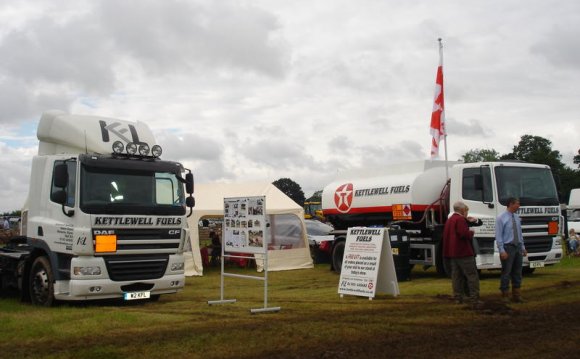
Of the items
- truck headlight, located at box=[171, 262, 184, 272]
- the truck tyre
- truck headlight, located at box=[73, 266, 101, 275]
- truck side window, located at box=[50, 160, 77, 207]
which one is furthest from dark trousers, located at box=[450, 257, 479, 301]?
the truck tyre

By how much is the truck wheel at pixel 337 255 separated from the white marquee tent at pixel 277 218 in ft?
8.05

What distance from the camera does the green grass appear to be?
738 centimetres

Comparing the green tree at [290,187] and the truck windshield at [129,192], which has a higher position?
the green tree at [290,187]

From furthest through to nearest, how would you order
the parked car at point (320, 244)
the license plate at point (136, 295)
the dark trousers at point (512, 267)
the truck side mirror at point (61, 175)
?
the parked car at point (320, 244) < the license plate at point (136, 295) < the dark trousers at point (512, 267) < the truck side mirror at point (61, 175)

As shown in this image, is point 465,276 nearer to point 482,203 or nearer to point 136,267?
point 482,203

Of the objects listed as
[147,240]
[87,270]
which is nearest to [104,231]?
[87,270]

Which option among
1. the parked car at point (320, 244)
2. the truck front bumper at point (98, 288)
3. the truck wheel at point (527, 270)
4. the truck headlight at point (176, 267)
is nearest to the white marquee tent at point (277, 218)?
the parked car at point (320, 244)

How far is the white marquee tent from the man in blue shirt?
9991 millimetres

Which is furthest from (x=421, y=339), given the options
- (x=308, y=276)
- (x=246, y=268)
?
(x=246, y=268)

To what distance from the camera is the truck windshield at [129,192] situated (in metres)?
10.8

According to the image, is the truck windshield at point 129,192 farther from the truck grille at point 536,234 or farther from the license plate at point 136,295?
the truck grille at point 536,234

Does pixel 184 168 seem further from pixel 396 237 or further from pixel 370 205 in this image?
pixel 370 205

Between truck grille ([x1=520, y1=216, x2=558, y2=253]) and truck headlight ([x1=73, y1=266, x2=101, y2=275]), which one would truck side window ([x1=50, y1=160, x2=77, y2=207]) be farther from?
truck grille ([x1=520, y1=216, x2=558, y2=253])

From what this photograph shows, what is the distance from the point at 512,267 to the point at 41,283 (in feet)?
27.7
